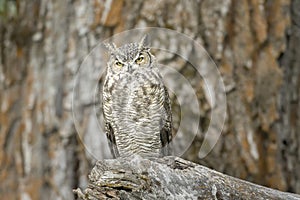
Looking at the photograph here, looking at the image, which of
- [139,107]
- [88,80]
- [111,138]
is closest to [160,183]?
[139,107]

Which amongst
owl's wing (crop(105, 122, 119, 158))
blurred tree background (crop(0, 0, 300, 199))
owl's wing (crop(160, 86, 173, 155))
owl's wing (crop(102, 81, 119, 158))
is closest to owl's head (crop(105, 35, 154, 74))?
owl's wing (crop(102, 81, 119, 158))

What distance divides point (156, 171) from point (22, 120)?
2.56 m

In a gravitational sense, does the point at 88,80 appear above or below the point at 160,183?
above

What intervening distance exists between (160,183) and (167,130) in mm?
1420

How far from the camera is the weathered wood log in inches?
96.2

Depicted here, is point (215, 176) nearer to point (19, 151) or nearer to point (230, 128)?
point (230, 128)

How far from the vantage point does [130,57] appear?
3.55 meters

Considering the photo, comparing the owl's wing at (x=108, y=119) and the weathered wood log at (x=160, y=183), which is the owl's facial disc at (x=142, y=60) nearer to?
the owl's wing at (x=108, y=119)

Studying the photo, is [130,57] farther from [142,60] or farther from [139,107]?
[139,107]

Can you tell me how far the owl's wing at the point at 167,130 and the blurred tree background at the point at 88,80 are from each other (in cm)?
57

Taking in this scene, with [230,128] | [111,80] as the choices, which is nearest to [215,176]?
[111,80]

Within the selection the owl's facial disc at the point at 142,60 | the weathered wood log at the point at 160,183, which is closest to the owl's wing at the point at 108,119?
the owl's facial disc at the point at 142,60

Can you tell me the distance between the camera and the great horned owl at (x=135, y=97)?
3.59 meters

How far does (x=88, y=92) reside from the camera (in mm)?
4570
